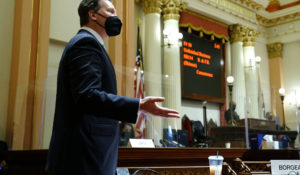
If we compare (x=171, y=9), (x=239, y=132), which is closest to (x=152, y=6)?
(x=171, y=9)

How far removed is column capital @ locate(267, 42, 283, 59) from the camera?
40.4 ft

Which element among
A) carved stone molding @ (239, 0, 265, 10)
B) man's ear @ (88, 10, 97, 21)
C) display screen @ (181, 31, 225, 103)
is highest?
carved stone molding @ (239, 0, 265, 10)

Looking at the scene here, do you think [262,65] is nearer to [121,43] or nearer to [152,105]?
[121,43]

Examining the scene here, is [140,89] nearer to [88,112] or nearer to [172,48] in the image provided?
[172,48]

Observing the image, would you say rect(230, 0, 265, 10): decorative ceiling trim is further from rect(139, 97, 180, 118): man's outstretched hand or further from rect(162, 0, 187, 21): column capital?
rect(139, 97, 180, 118): man's outstretched hand

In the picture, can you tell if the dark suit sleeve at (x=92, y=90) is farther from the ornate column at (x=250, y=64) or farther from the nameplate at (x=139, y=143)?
the ornate column at (x=250, y=64)

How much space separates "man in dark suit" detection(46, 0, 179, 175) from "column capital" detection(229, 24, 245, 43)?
979 cm

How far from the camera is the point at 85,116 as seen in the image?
1329 mm

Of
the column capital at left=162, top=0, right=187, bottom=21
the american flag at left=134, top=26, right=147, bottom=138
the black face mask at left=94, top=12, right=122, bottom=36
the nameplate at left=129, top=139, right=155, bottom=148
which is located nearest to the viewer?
the black face mask at left=94, top=12, right=122, bottom=36

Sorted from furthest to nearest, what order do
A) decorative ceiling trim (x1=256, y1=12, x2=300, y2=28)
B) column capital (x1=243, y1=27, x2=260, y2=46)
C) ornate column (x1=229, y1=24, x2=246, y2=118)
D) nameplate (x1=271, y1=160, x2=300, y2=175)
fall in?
decorative ceiling trim (x1=256, y1=12, x2=300, y2=28) < column capital (x1=243, y1=27, x2=260, y2=46) < ornate column (x1=229, y1=24, x2=246, y2=118) < nameplate (x1=271, y1=160, x2=300, y2=175)

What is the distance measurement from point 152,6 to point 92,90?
7210mm

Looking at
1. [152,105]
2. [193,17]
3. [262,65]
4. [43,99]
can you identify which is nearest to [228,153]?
[152,105]

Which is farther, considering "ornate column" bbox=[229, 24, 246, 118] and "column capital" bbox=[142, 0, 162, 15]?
"ornate column" bbox=[229, 24, 246, 118]

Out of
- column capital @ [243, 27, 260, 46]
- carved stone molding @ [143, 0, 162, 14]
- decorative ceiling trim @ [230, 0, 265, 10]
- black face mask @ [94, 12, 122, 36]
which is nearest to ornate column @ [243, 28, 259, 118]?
column capital @ [243, 27, 260, 46]
